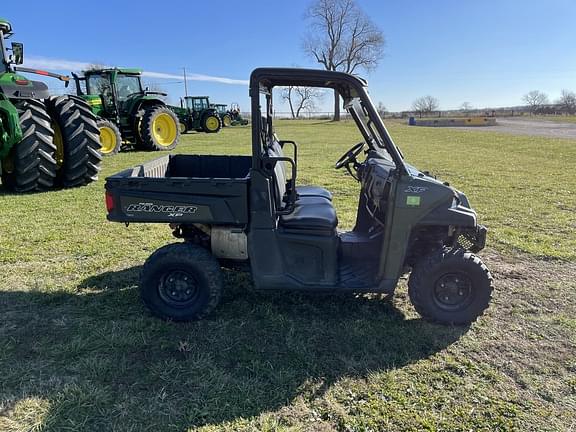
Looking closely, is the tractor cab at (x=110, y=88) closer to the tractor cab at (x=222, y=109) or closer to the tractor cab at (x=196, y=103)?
the tractor cab at (x=196, y=103)

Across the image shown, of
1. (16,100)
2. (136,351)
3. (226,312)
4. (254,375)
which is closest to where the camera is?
(254,375)

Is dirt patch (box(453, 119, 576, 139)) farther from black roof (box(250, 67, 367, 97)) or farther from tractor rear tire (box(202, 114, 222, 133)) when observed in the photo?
black roof (box(250, 67, 367, 97))

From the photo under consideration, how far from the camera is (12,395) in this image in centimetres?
236

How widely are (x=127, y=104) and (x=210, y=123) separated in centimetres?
1108

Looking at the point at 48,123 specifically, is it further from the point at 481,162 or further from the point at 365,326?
the point at 481,162

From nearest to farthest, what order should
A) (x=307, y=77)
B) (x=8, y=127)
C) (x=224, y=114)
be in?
(x=307, y=77) → (x=8, y=127) → (x=224, y=114)

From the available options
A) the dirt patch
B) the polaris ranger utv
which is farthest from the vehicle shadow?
the dirt patch

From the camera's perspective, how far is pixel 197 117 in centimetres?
2491

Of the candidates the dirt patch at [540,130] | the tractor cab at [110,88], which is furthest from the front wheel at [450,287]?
the dirt patch at [540,130]

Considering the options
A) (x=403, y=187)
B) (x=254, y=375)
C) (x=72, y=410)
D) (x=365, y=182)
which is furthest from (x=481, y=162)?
(x=72, y=410)

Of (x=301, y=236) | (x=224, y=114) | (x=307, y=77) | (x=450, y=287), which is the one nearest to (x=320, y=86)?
(x=307, y=77)

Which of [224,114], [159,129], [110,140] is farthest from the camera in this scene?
[224,114]

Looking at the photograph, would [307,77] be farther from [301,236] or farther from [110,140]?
[110,140]

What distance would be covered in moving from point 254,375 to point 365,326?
936 millimetres
